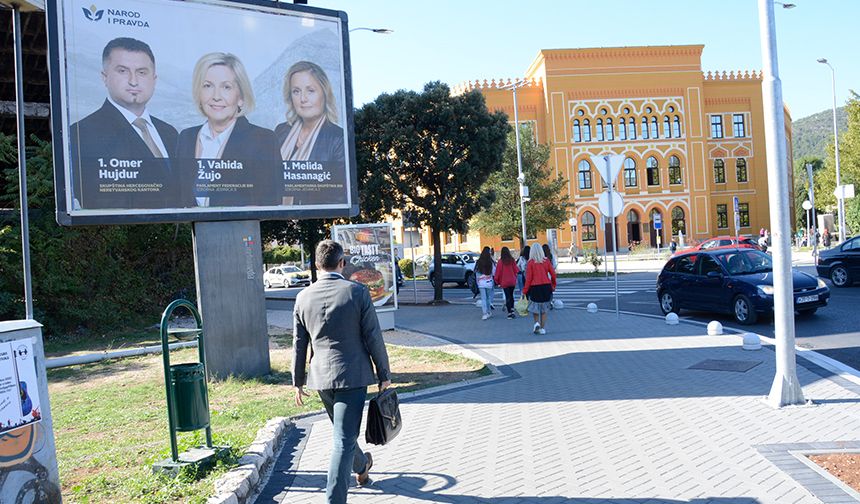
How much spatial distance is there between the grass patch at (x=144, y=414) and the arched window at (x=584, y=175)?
46.4 meters

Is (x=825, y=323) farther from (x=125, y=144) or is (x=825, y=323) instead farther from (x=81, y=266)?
(x=81, y=266)

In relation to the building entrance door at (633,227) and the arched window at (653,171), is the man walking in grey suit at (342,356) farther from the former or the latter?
the arched window at (653,171)

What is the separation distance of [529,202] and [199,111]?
3052 centimetres

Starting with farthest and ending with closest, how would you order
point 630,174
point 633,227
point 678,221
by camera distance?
point 633,227 < point 678,221 < point 630,174

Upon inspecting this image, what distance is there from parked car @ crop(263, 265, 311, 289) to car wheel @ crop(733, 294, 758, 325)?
35627 millimetres

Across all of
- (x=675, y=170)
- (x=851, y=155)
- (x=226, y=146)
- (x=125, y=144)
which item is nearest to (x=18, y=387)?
(x=125, y=144)

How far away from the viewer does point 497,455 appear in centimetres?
597

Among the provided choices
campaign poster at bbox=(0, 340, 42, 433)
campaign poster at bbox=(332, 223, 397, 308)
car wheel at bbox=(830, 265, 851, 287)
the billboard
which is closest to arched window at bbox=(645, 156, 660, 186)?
car wheel at bbox=(830, 265, 851, 287)

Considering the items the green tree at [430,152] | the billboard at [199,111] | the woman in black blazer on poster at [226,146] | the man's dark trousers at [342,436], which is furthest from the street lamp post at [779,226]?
the green tree at [430,152]

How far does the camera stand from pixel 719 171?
60906mm

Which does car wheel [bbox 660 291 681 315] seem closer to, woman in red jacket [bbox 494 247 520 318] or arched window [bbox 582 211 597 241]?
woman in red jacket [bbox 494 247 520 318]

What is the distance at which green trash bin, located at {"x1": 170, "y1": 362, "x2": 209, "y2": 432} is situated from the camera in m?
5.43

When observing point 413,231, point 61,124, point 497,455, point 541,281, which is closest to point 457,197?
point 413,231

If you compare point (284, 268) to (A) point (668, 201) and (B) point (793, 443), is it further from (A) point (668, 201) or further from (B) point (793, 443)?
(B) point (793, 443)
